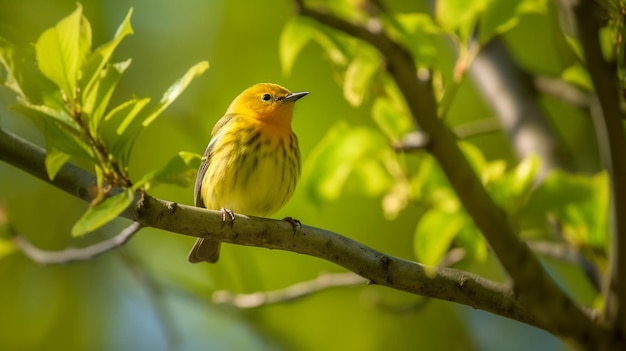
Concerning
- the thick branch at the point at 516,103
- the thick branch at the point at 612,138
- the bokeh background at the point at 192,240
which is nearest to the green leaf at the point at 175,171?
the thick branch at the point at 612,138

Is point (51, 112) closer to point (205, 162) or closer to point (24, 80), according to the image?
point (24, 80)

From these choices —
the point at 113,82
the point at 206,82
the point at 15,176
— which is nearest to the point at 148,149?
the point at 206,82

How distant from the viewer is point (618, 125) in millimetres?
2762

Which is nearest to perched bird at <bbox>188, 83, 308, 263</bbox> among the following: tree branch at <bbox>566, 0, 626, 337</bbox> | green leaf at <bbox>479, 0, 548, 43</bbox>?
green leaf at <bbox>479, 0, 548, 43</bbox>

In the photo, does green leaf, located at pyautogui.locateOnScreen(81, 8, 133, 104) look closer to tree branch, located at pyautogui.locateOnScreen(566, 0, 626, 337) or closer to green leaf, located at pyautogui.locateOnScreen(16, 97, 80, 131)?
green leaf, located at pyautogui.locateOnScreen(16, 97, 80, 131)

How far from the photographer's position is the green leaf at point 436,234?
3.87 meters

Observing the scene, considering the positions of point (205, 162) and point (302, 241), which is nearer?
point (302, 241)

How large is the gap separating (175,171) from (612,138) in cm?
139

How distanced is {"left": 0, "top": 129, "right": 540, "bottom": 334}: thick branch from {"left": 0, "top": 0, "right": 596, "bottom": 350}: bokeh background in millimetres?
1531

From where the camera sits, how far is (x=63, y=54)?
2.73m

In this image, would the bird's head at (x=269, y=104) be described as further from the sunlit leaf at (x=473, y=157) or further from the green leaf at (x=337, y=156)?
the sunlit leaf at (x=473, y=157)

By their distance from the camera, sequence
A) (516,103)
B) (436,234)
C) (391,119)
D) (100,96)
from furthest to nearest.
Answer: (516,103)
(391,119)
(436,234)
(100,96)

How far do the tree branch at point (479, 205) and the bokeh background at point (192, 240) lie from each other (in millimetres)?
1542

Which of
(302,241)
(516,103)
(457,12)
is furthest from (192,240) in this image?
(302,241)
